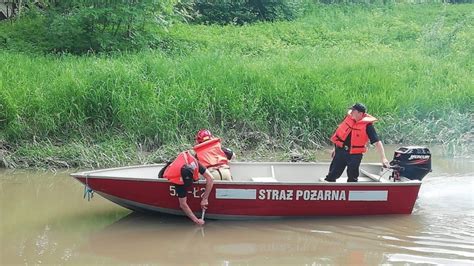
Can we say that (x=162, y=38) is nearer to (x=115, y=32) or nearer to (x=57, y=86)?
(x=115, y=32)

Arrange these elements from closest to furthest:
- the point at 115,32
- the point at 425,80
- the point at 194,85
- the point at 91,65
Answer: the point at 194,85, the point at 91,65, the point at 425,80, the point at 115,32

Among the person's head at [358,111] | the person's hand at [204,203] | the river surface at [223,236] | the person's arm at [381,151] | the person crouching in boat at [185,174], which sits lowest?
the river surface at [223,236]

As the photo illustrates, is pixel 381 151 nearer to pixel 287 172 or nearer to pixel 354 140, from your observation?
pixel 354 140

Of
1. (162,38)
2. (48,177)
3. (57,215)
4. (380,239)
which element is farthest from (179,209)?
(162,38)

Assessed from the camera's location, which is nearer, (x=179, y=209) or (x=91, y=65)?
(x=179, y=209)

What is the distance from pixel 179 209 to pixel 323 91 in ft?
20.2

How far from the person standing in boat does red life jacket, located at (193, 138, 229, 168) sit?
153 cm

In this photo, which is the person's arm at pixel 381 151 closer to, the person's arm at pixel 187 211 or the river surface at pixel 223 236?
the river surface at pixel 223 236

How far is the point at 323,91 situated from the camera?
14.0m

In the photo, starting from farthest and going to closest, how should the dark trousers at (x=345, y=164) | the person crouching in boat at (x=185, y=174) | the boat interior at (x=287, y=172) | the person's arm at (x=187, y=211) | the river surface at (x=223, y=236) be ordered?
the boat interior at (x=287, y=172) → the dark trousers at (x=345, y=164) → the person's arm at (x=187, y=211) → the person crouching in boat at (x=185, y=174) → the river surface at (x=223, y=236)

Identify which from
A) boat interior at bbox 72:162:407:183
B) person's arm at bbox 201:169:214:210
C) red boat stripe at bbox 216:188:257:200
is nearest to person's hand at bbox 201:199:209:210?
person's arm at bbox 201:169:214:210

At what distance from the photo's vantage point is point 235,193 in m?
8.54

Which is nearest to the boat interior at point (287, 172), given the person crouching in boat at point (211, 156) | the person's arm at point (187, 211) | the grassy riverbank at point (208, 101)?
the person crouching in boat at point (211, 156)

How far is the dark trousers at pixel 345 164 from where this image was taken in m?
8.96
